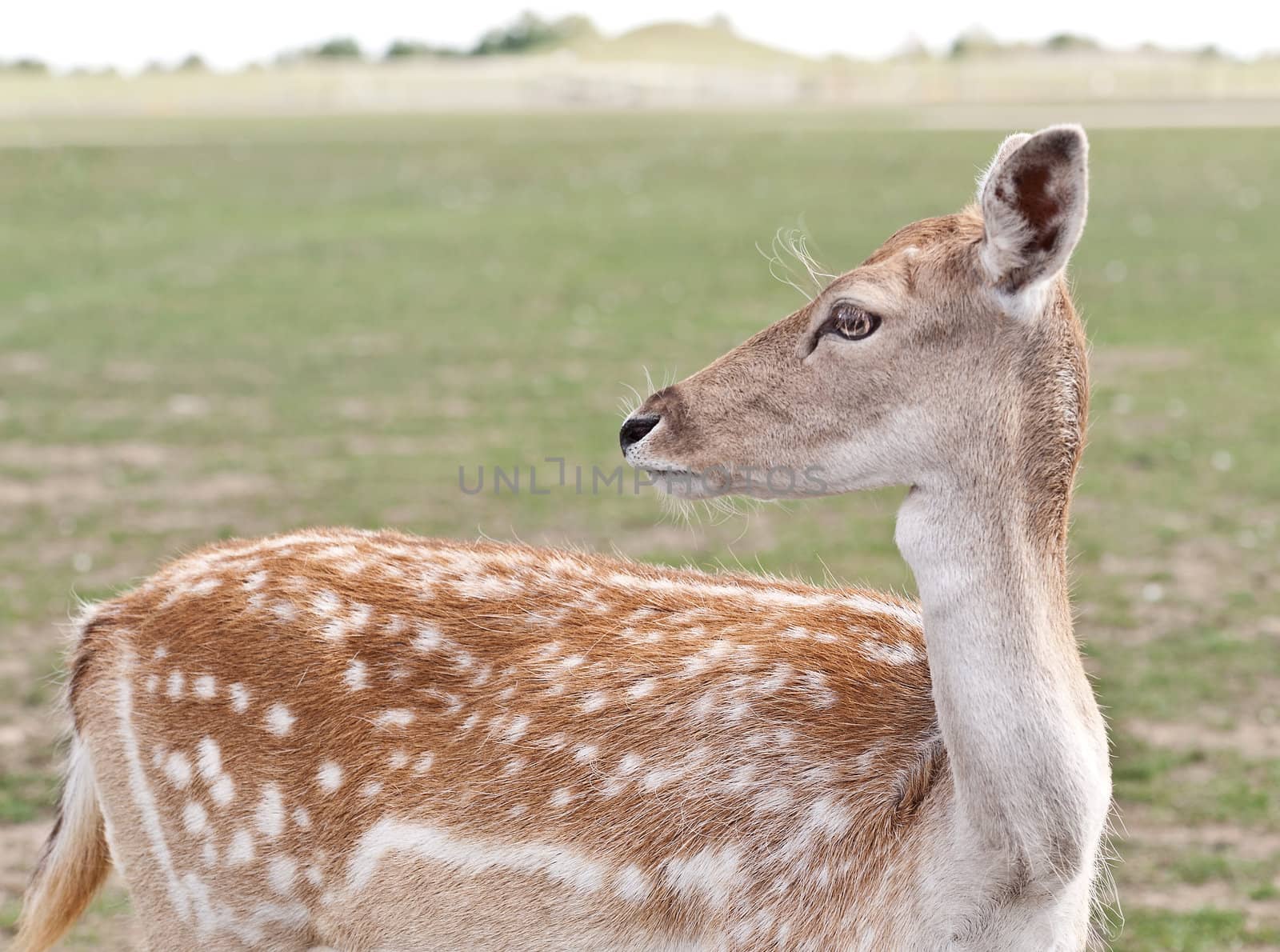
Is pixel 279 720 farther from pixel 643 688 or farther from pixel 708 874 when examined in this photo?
pixel 708 874

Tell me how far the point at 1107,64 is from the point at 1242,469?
98286mm

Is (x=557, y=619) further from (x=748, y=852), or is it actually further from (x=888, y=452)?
(x=888, y=452)

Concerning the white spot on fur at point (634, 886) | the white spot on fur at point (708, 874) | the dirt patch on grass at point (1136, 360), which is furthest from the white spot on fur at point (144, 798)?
the dirt patch on grass at point (1136, 360)

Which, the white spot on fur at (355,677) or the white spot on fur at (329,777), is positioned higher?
the white spot on fur at (355,677)

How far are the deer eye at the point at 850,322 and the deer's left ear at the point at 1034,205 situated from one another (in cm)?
24

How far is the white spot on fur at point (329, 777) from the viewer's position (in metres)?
3.05

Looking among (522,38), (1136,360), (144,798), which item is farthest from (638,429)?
(522,38)

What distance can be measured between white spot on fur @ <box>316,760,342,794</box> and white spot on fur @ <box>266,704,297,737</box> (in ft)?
0.38

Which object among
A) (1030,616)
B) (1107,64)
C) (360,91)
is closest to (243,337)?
(1030,616)

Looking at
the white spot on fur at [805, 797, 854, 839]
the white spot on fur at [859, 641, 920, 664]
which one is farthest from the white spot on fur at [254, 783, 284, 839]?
the white spot on fur at [859, 641, 920, 664]

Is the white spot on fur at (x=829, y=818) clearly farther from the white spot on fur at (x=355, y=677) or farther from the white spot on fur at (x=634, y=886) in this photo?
the white spot on fur at (x=355, y=677)

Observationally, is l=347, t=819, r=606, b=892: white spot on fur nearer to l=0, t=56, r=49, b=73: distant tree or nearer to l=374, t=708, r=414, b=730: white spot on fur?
l=374, t=708, r=414, b=730: white spot on fur

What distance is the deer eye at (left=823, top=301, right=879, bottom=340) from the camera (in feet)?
9.01

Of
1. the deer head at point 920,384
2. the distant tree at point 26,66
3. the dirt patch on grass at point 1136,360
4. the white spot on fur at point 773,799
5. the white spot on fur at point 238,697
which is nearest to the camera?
the deer head at point 920,384
